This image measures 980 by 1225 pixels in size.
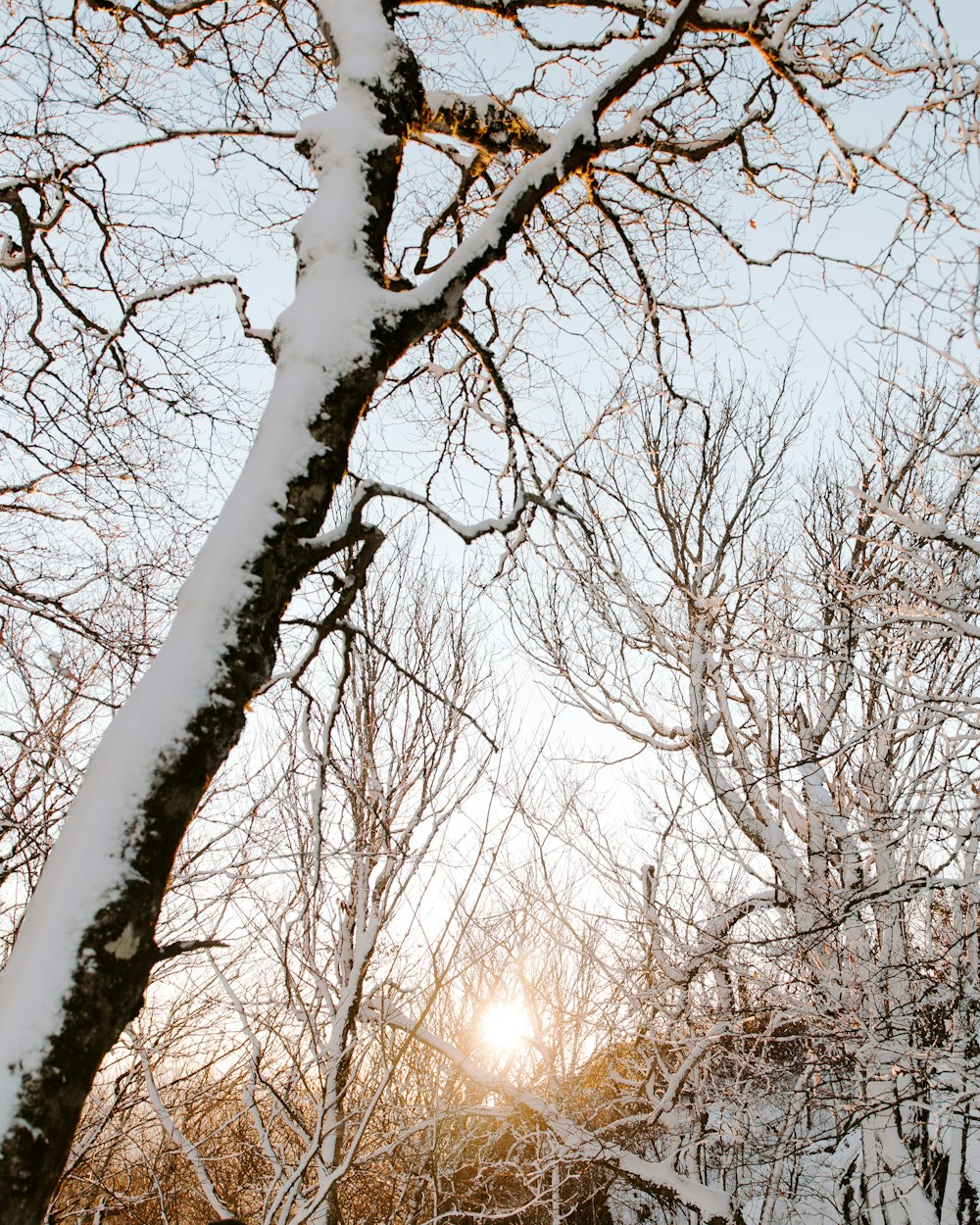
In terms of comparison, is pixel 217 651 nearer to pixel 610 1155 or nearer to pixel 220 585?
pixel 220 585

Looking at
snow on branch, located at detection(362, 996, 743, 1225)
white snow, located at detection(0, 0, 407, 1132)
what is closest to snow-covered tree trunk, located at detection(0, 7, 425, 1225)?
white snow, located at detection(0, 0, 407, 1132)

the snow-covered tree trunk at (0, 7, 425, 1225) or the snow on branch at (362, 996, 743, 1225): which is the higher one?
the snow-covered tree trunk at (0, 7, 425, 1225)

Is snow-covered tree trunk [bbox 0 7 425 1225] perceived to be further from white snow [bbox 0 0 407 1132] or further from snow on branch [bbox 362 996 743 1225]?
snow on branch [bbox 362 996 743 1225]

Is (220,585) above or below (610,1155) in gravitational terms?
above

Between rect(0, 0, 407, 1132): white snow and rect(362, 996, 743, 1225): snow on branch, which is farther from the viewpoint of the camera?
rect(362, 996, 743, 1225): snow on branch

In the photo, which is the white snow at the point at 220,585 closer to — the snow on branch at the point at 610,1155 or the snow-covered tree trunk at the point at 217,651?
the snow-covered tree trunk at the point at 217,651

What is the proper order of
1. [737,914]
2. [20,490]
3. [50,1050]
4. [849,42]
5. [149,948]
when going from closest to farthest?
[50,1050], [149,948], [849,42], [20,490], [737,914]

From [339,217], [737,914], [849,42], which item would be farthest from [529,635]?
[339,217]

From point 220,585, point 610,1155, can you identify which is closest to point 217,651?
point 220,585

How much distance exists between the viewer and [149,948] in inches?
52.3

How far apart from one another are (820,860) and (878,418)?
13.5ft

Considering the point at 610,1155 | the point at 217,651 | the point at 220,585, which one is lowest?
the point at 610,1155

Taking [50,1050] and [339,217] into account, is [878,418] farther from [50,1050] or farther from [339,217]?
[50,1050]

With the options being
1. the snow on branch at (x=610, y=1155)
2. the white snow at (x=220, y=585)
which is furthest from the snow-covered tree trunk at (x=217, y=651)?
the snow on branch at (x=610, y=1155)
